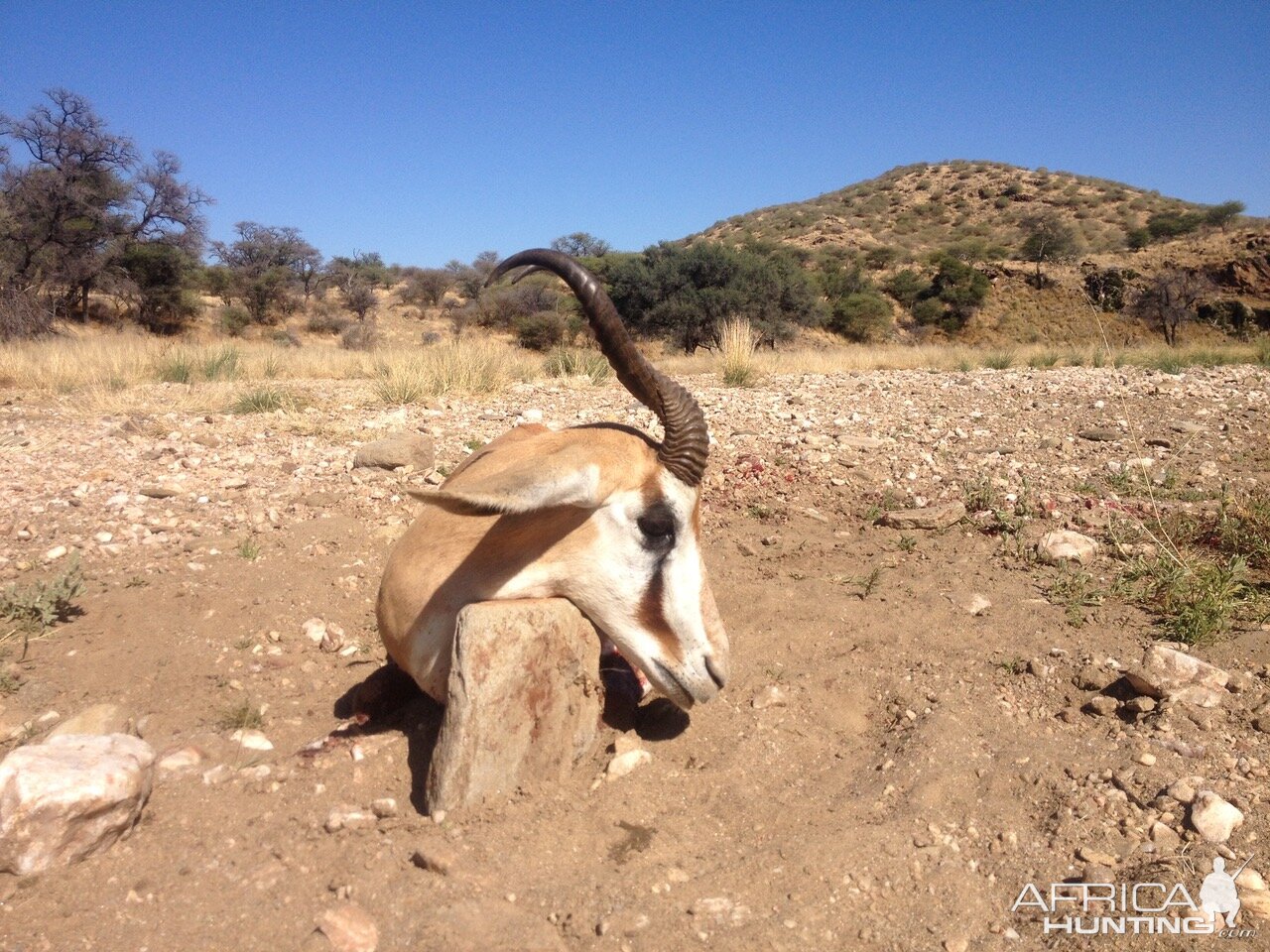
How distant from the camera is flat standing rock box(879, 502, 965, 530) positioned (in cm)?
539

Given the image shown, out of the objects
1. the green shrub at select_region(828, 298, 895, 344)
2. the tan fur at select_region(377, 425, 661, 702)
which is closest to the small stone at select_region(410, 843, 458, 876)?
the tan fur at select_region(377, 425, 661, 702)

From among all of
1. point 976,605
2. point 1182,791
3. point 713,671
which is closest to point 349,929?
point 713,671

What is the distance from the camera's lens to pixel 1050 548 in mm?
4652

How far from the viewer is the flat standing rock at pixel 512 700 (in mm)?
2500

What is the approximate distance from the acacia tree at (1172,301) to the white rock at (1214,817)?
96.0 ft

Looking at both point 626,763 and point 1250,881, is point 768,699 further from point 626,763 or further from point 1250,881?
point 1250,881

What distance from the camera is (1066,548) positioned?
4.64 meters

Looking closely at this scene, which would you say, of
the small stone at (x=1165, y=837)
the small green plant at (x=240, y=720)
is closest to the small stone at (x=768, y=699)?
the small stone at (x=1165, y=837)

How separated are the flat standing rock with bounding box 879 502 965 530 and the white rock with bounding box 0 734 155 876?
4.54 meters

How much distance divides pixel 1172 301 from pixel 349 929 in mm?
32081

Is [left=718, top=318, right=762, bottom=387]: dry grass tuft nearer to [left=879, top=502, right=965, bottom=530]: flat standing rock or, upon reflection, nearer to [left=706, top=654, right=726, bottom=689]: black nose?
[left=879, top=502, right=965, bottom=530]: flat standing rock

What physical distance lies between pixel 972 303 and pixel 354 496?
34088mm

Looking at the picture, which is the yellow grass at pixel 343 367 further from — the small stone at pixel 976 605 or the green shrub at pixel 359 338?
the green shrub at pixel 359 338

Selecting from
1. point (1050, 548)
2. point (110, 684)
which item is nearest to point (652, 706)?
point (110, 684)
